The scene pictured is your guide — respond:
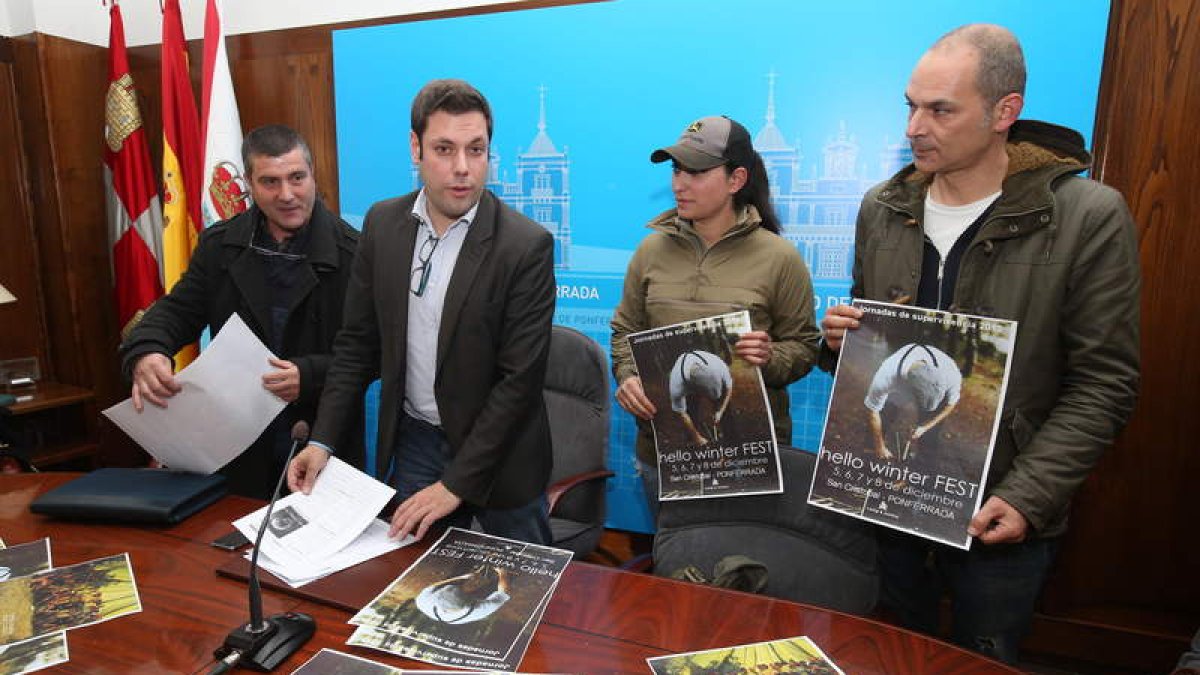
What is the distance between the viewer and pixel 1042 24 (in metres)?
2.18

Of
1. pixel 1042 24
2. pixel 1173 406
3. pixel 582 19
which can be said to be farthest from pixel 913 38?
pixel 1173 406

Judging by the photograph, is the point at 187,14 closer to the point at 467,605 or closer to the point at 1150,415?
the point at 467,605

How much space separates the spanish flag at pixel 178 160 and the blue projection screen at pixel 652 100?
738 mm

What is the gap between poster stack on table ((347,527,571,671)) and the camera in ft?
3.34

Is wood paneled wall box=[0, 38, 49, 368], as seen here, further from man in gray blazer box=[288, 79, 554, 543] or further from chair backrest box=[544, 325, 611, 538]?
chair backrest box=[544, 325, 611, 538]

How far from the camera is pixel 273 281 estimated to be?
2.03 metres

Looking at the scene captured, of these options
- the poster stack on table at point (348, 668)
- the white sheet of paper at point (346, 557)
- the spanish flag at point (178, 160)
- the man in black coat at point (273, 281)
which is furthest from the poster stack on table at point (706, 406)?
the spanish flag at point (178, 160)

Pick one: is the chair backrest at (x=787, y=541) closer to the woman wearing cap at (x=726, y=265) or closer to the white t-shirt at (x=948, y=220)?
the woman wearing cap at (x=726, y=265)

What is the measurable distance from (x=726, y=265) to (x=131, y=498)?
150 cm

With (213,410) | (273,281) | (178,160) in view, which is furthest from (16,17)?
(213,410)

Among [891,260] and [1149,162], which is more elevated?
[1149,162]

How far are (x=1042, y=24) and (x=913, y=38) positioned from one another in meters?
0.38

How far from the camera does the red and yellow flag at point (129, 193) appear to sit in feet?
10.8

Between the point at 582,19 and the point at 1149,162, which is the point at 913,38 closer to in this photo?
the point at 1149,162
